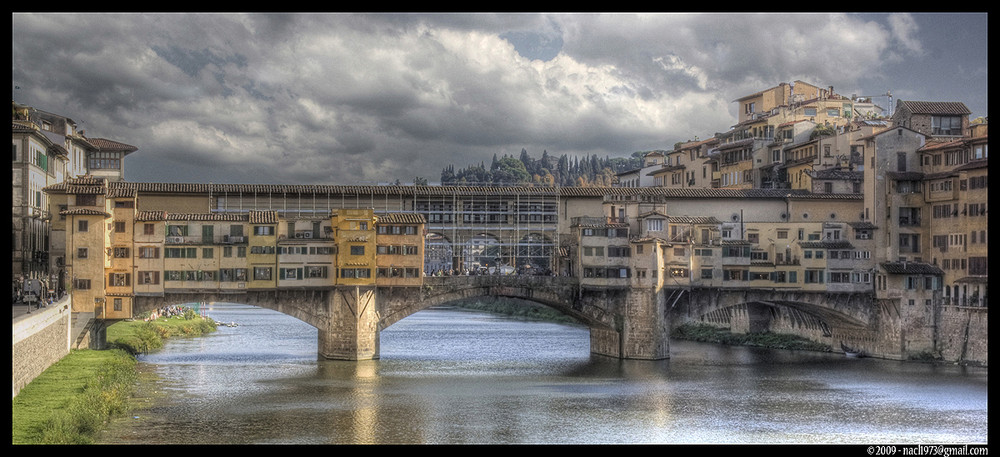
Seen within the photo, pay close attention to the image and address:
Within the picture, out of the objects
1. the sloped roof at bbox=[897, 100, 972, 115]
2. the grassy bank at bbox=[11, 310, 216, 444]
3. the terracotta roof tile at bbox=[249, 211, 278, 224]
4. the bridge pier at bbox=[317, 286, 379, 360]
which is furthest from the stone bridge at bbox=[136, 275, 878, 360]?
the sloped roof at bbox=[897, 100, 972, 115]

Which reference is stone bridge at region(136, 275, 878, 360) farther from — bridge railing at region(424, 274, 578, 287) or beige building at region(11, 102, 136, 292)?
beige building at region(11, 102, 136, 292)

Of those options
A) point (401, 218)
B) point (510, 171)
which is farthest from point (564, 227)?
point (510, 171)

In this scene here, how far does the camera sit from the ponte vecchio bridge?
45000 mm

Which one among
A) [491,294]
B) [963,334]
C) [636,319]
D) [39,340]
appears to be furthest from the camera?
[491,294]

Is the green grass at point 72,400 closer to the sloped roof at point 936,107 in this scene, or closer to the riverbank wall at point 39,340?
the riverbank wall at point 39,340

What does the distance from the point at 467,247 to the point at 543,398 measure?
54.6 feet

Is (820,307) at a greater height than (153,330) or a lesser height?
greater

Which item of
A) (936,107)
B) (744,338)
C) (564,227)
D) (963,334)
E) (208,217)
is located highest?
(936,107)

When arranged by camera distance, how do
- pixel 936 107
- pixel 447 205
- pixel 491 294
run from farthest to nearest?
pixel 447 205 → pixel 936 107 → pixel 491 294

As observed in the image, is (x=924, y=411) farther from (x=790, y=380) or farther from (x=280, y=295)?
(x=280, y=295)

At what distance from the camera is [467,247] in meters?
53.4

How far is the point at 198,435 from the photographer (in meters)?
30.4

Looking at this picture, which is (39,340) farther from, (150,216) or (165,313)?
(165,313)

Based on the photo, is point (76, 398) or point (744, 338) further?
point (744, 338)
